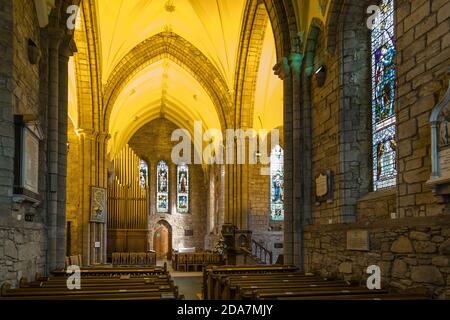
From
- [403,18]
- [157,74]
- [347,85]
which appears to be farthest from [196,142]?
[403,18]

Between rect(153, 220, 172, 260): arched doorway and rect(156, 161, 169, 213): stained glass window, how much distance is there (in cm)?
92

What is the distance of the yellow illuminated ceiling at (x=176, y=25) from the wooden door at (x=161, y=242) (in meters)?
16.1

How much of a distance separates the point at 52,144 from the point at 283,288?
540 cm

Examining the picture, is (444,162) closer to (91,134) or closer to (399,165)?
(399,165)

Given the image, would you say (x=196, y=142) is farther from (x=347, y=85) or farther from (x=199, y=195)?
(x=347, y=85)

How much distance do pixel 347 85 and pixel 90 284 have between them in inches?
220

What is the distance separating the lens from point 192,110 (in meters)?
30.1

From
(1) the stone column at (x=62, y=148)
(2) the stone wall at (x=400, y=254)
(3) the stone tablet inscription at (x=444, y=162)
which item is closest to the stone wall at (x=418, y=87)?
(2) the stone wall at (x=400, y=254)

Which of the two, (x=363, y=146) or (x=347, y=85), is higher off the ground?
(x=347, y=85)

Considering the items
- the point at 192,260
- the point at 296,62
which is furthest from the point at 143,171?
the point at 296,62

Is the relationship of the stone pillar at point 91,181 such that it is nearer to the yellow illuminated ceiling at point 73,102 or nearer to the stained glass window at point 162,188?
the yellow illuminated ceiling at point 73,102

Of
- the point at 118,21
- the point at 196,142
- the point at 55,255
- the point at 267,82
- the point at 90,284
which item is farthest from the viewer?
the point at 196,142

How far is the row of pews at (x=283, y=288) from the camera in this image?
6.37 m

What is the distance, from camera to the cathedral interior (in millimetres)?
6906
